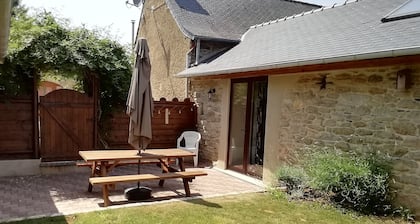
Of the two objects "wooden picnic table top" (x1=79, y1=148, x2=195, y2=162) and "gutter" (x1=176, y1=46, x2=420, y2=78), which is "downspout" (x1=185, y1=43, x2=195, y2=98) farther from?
"wooden picnic table top" (x1=79, y1=148, x2=195, y2=162)

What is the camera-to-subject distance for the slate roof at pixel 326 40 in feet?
18.9

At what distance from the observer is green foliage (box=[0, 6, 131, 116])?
25.8ft

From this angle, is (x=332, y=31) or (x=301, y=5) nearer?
(x=332, y=31)

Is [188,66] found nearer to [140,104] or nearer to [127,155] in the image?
[140,104]

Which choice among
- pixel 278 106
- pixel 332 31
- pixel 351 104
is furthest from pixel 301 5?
pixel 351 104

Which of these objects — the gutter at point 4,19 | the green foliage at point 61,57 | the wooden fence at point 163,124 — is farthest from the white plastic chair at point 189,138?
the gutter at point 4,19

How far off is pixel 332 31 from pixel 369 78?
234 cm

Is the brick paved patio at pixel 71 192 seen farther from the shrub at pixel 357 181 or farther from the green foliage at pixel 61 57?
the green foliage at pixel 61 57

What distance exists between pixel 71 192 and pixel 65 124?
8.36 feet

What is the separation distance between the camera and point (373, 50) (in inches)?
220

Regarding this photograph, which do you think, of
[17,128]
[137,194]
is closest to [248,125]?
[137,194]

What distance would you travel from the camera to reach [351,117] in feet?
21.3

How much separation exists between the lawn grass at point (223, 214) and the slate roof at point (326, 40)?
9.06ft

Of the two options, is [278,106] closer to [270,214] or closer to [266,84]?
[266,84]
